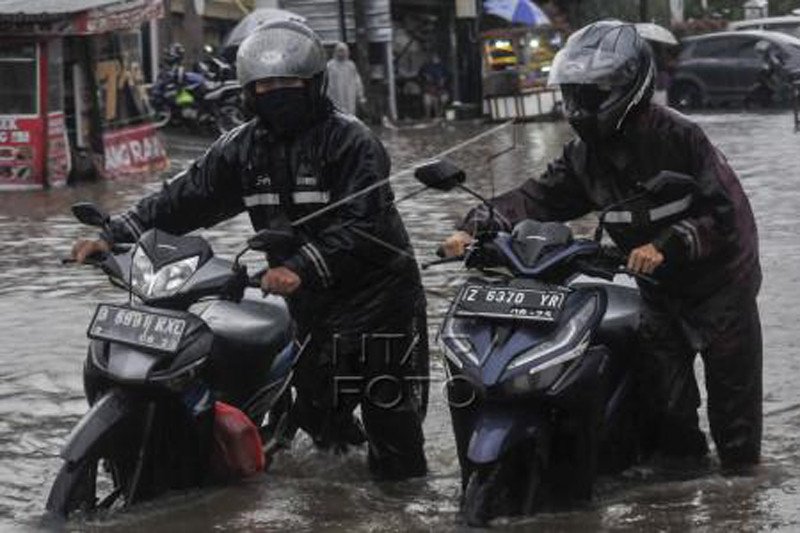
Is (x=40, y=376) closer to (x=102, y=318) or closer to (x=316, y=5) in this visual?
(x=102, y=318)

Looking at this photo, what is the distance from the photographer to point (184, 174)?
6285 millimetres

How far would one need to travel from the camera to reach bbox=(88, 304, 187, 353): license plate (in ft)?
17.9

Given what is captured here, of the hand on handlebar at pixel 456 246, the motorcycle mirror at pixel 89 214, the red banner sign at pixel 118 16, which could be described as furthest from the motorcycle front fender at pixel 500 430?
the red banner sign at pixel 118 16

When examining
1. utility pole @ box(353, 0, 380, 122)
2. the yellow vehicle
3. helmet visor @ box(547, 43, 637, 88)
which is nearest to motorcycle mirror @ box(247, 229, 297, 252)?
helmet visor @ box(547, 43, 637, 88)

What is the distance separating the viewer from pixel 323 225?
6.05 m

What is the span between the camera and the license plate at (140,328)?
17.9ft

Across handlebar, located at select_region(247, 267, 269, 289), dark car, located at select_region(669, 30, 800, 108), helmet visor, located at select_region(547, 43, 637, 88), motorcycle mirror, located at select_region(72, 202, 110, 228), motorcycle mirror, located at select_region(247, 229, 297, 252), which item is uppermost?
helmet visor, located at select_region(547, 43, 637, 88)

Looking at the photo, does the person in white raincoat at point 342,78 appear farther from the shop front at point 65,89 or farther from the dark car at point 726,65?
the dark car at point 726,65

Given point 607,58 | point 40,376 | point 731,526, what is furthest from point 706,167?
point 40,376

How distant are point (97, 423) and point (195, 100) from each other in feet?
74.7

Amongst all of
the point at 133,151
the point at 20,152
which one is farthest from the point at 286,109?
the point at 133,151

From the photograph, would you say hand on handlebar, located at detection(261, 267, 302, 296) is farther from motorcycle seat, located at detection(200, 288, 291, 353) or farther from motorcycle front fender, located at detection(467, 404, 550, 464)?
motorcycle front fender, located at detection(467, 404, 550, 464)

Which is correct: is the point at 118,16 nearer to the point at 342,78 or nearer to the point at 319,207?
the point at 342,78

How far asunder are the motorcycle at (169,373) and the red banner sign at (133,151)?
50.6 feet
